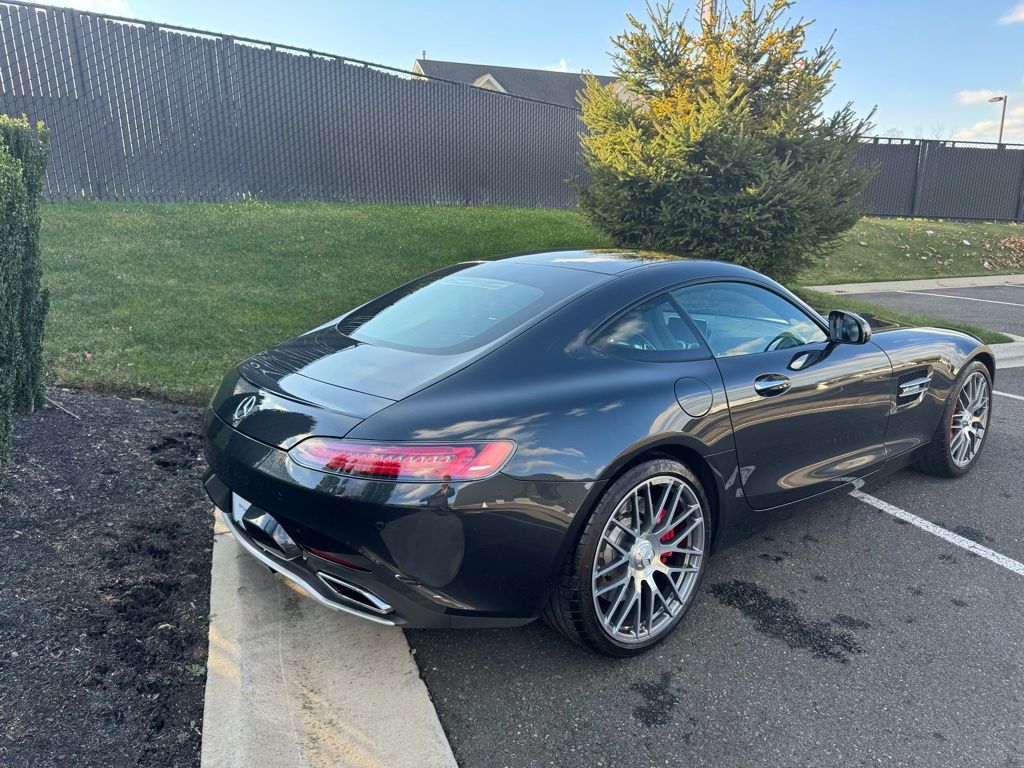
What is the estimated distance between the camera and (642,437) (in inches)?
102

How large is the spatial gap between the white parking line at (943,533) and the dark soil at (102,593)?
355 centimetres

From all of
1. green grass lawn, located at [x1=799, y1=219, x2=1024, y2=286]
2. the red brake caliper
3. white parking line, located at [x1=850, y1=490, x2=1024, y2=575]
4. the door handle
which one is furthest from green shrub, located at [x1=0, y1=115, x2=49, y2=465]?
green grass lawn, located at [x1=799, y1=219, x2=1024, y2=286]

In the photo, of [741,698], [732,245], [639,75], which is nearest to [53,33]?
[639,75]

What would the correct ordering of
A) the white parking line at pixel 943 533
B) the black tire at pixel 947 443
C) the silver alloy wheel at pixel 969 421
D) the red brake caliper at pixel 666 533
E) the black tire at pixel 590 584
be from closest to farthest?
the black tire at pixel 590 584 < the red brake caliper at pixel 666 533 < the white parking line at pixel 943 533 < the black tire at pixel 947 443 < the silver alloy wheel at pixel 969 421

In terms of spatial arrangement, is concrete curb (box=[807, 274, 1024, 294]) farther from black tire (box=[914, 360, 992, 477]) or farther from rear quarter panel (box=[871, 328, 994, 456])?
rear quarter panel (box=[871, 328, 994, 456])

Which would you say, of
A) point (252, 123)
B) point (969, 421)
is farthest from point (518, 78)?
point (969, 421)

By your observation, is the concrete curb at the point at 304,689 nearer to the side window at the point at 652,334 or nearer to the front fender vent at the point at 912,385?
the side window at the point at 652,334

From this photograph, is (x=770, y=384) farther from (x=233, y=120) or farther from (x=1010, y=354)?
(x=233, y=120)

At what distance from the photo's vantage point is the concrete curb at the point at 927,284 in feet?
44.2

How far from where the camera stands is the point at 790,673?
2680mm

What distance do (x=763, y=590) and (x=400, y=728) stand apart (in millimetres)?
1754

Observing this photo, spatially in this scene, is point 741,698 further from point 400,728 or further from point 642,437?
point 400,728

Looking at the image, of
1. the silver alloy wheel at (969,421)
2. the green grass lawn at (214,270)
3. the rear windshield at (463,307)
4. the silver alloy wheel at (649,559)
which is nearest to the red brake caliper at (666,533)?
the silver alloy wheel at (649,559)

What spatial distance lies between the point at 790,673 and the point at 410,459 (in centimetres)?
164
